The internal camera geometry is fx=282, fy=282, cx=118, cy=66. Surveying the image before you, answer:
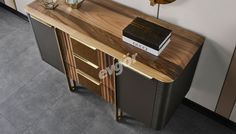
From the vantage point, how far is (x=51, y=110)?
2143 millimetres

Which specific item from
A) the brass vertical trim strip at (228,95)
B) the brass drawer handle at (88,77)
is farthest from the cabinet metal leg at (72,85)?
the brass vertical trim strip at (228,95)

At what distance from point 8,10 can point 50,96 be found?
1364 mm

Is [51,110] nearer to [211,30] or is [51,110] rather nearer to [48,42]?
[48,42]

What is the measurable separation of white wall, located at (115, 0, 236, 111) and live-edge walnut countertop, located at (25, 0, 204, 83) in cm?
5

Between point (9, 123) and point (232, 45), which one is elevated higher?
point (232, 45)

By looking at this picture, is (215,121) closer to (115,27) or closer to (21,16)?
(115,27)

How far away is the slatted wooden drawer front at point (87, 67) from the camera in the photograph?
1.80m

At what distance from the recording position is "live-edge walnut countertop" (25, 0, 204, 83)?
151 centimetres

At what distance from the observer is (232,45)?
1.61m

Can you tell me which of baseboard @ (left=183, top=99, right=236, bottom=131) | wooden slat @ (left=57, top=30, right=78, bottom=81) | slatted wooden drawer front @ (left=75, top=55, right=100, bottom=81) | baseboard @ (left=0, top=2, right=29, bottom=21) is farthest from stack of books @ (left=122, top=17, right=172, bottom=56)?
baseboard @ (left=0, top=2, right=29, bottom=21)

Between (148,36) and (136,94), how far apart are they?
351 millimetres

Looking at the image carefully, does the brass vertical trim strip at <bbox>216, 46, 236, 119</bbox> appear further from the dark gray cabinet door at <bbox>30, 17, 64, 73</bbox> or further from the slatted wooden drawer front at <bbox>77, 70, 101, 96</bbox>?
the dark gray cabinet door at <bbox>30, 17, 64, 73</bbox>

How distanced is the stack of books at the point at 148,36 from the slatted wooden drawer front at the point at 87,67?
30 cm

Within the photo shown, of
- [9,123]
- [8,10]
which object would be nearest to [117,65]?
[9,123]
